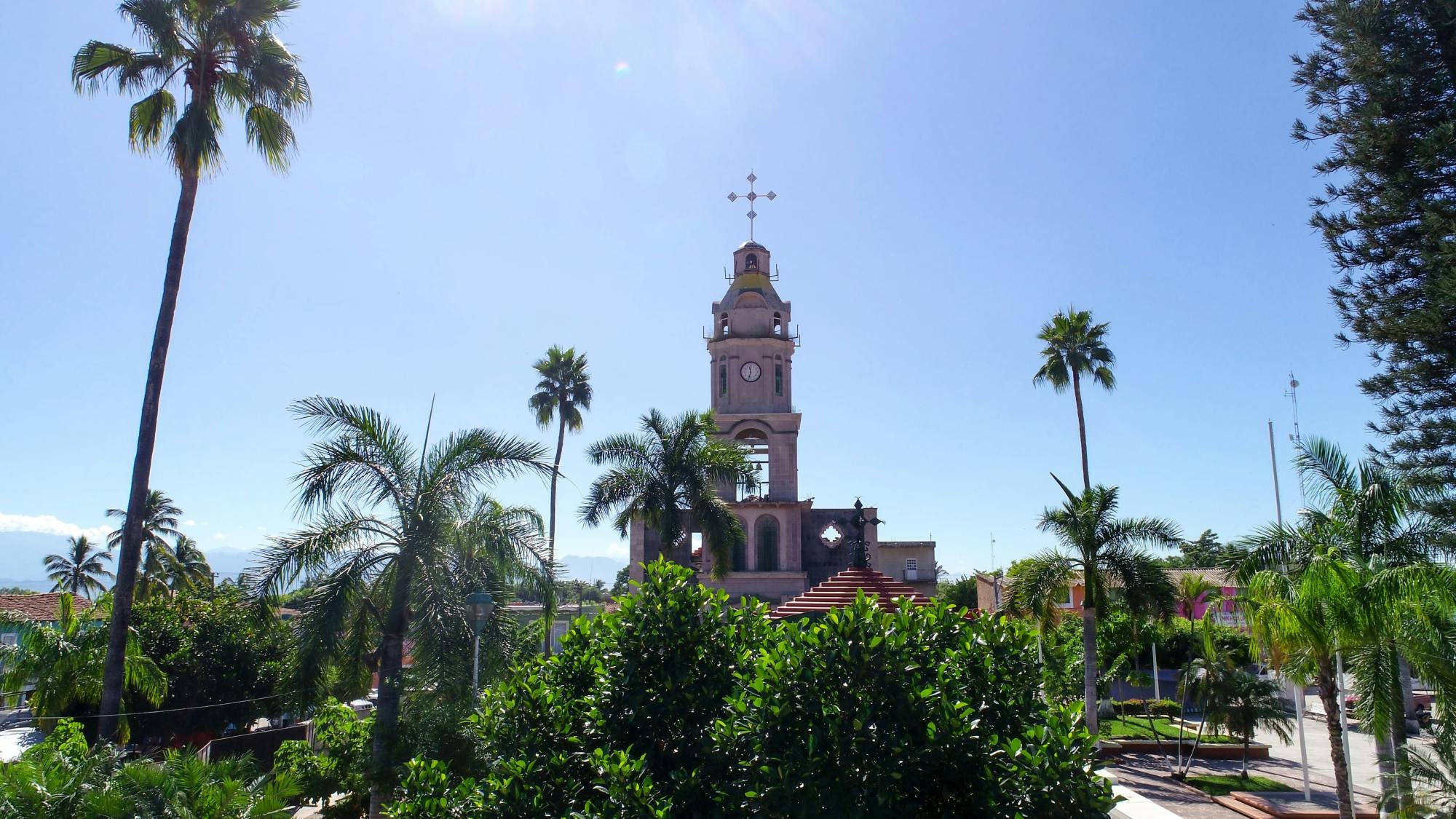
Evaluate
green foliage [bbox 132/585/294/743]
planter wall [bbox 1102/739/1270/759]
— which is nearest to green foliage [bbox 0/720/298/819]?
green foliage [bbox 132/585/294/743]

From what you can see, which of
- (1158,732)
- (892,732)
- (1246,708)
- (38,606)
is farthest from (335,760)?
(38,606)

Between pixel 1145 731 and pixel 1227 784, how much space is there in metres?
8.36

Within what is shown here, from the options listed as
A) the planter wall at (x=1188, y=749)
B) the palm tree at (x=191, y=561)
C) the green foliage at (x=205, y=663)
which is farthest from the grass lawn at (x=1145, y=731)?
the palm tree at (x=191, y=561)

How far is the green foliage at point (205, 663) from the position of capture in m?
22.0

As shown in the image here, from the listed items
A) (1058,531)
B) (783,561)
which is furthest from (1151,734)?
(783,561)

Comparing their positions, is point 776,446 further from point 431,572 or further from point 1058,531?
point 431,572

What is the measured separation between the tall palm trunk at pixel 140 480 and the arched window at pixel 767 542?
24.7 metres

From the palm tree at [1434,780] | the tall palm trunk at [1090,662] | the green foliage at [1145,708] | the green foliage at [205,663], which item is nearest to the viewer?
the palm tree at [1434,780]

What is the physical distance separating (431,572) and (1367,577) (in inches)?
483

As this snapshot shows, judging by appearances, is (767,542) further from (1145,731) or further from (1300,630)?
(1300,630)

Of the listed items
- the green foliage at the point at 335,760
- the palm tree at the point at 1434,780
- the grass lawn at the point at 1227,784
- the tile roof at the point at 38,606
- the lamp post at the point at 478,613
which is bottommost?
the grass lawn at the point at 1227,784

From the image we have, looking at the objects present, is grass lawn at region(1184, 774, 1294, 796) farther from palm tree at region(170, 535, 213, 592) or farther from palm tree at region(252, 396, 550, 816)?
palm tree at region(170, 535, 213, 592)

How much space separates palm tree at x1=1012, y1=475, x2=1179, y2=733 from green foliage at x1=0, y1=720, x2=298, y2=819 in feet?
58.1

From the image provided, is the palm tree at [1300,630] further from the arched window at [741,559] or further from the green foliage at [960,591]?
the green foliage at [960,591]
